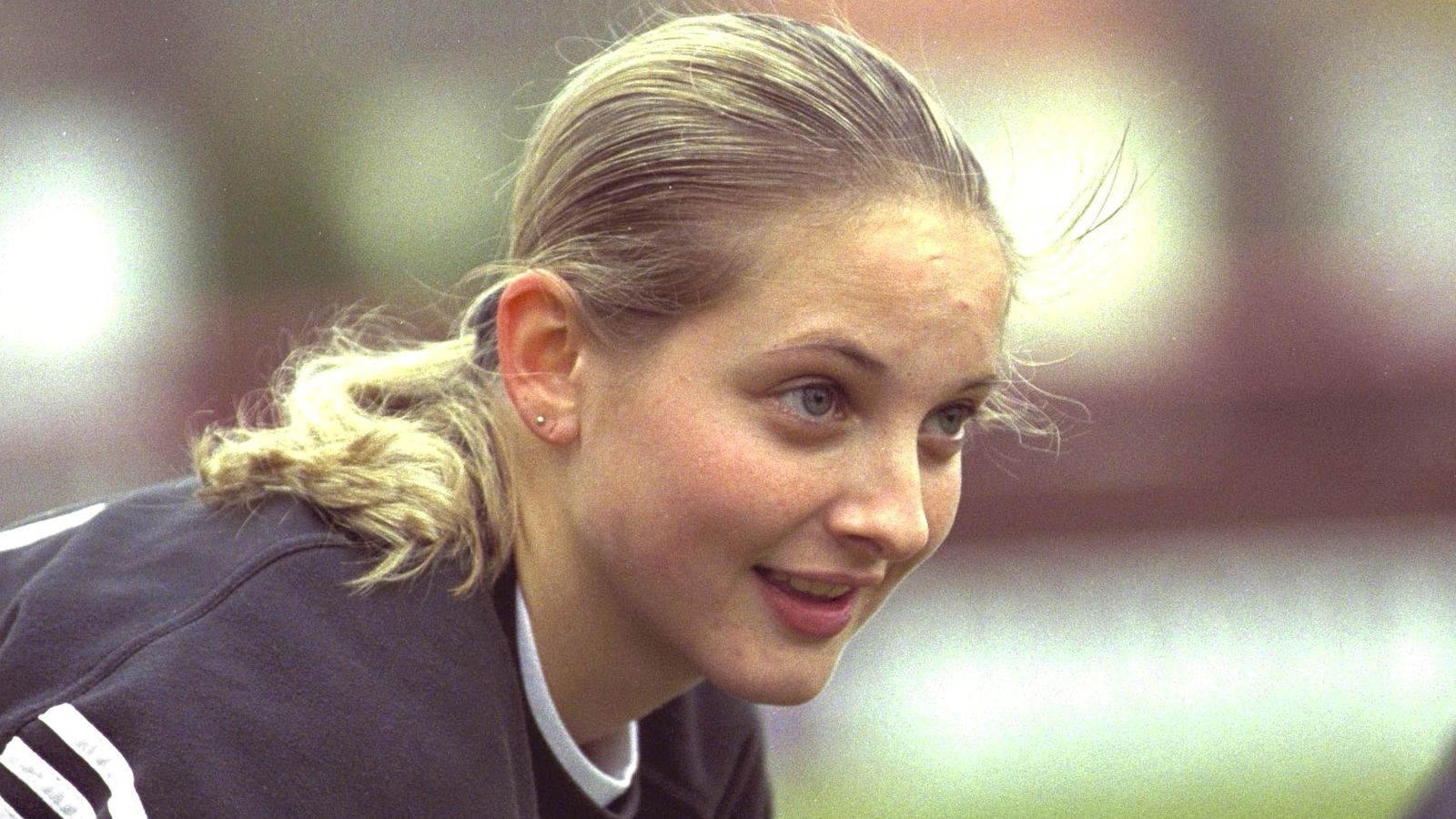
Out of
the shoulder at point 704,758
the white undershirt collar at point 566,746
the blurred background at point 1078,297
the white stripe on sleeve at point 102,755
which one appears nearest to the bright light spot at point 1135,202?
the blurred background at point 1078,297

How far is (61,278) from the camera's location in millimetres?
9492

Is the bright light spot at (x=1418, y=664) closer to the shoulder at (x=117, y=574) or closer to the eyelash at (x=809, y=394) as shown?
the eyelash at (x=809, y=394)

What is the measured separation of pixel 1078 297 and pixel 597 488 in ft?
19.8

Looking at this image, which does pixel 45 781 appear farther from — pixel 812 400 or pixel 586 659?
pixel 812 400

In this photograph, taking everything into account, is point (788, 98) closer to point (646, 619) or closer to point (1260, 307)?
point (646, 619)

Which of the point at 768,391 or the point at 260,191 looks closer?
the point at 768,391

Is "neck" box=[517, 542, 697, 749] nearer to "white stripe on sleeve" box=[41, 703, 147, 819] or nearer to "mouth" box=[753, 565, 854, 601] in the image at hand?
"mouth" box=[753, 565, 854, 601]

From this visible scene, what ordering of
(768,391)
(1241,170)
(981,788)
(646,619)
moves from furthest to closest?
(1241,170) → (981,788) → (646,619) → (768,391)

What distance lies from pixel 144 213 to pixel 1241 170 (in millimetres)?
5519

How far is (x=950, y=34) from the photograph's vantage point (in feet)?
31.4

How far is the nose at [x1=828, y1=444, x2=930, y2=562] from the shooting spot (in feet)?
7.94

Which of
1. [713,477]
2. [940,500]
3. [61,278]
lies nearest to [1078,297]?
[61,278]

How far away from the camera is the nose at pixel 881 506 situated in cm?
242

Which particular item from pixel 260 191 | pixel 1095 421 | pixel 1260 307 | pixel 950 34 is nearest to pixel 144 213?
pixel 260 191
